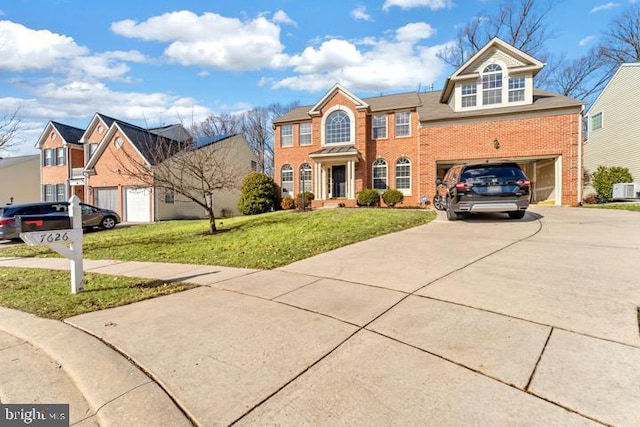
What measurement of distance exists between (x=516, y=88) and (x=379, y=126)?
7553mm

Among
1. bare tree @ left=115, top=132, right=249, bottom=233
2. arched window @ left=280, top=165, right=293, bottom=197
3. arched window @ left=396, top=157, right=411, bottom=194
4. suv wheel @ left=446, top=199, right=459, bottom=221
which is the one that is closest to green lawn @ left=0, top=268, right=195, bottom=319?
bare tree @ left=115, top=132, right=249, bottom=233

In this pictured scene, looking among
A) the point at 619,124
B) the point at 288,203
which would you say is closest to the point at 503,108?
the point at 619,124

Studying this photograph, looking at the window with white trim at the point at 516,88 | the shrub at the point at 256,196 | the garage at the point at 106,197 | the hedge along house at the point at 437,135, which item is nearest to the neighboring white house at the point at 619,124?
the hedge along house at the point at 437,135

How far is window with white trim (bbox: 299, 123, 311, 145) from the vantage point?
21.6 m

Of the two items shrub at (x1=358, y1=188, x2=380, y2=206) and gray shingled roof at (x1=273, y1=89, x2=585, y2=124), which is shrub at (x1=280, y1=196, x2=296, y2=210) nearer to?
shrub at (x1=358, y1=188, x2=380, y2=206)

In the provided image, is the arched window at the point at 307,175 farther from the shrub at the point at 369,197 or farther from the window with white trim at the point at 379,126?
the window with white trim at the point at 379,126

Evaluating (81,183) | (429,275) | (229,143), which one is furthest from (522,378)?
(81,183)

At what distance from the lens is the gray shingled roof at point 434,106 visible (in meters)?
15.7

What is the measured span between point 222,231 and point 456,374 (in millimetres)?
10632

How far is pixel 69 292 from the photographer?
5113 mm

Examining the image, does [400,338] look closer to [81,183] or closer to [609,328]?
[609,328]

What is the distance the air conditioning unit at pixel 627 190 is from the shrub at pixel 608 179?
2.12 ft

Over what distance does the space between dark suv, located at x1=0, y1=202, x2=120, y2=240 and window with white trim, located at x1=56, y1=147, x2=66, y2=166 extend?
1495 cm

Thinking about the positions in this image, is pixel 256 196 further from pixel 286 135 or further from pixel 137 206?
pixel 137 206
